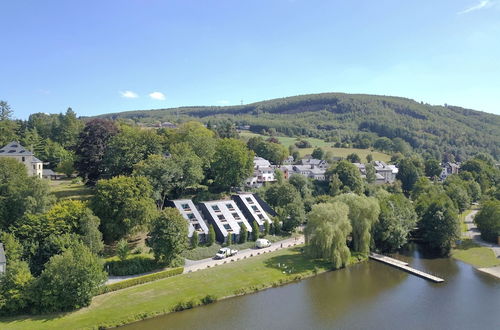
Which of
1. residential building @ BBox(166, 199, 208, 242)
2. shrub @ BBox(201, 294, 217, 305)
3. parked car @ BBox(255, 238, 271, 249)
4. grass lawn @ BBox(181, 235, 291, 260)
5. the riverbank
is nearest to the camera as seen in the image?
shrub @ BBox(201, 294, 217, 305)

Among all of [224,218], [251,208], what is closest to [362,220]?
[251,208]

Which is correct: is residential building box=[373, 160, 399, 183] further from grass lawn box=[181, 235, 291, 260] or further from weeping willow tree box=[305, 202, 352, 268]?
grass lawn box=[181, 235, 291, 260]

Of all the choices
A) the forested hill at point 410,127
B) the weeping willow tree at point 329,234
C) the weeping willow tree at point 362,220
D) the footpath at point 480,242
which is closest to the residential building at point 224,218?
the weeping willow tree at point 329,234

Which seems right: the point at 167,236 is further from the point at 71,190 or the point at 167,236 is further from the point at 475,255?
the point at 475,255

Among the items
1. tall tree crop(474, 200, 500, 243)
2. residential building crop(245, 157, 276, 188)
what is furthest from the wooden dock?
residential building crop(245, 157, 276, 188)

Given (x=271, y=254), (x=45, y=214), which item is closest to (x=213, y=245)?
(x=271, y=254)

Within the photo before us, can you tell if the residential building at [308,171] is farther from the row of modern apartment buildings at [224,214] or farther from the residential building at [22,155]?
the residential building at [22,155]

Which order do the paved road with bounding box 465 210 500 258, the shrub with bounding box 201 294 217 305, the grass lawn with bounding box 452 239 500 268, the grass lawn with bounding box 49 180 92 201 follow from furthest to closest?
the grass lawn with bounding box 49 180 92 201 < the paved road with bounding box 465 210 500 258 < the grass lawn with bounding box 452 239 500 268 < the shrub with bounding box 201 294 217 305
